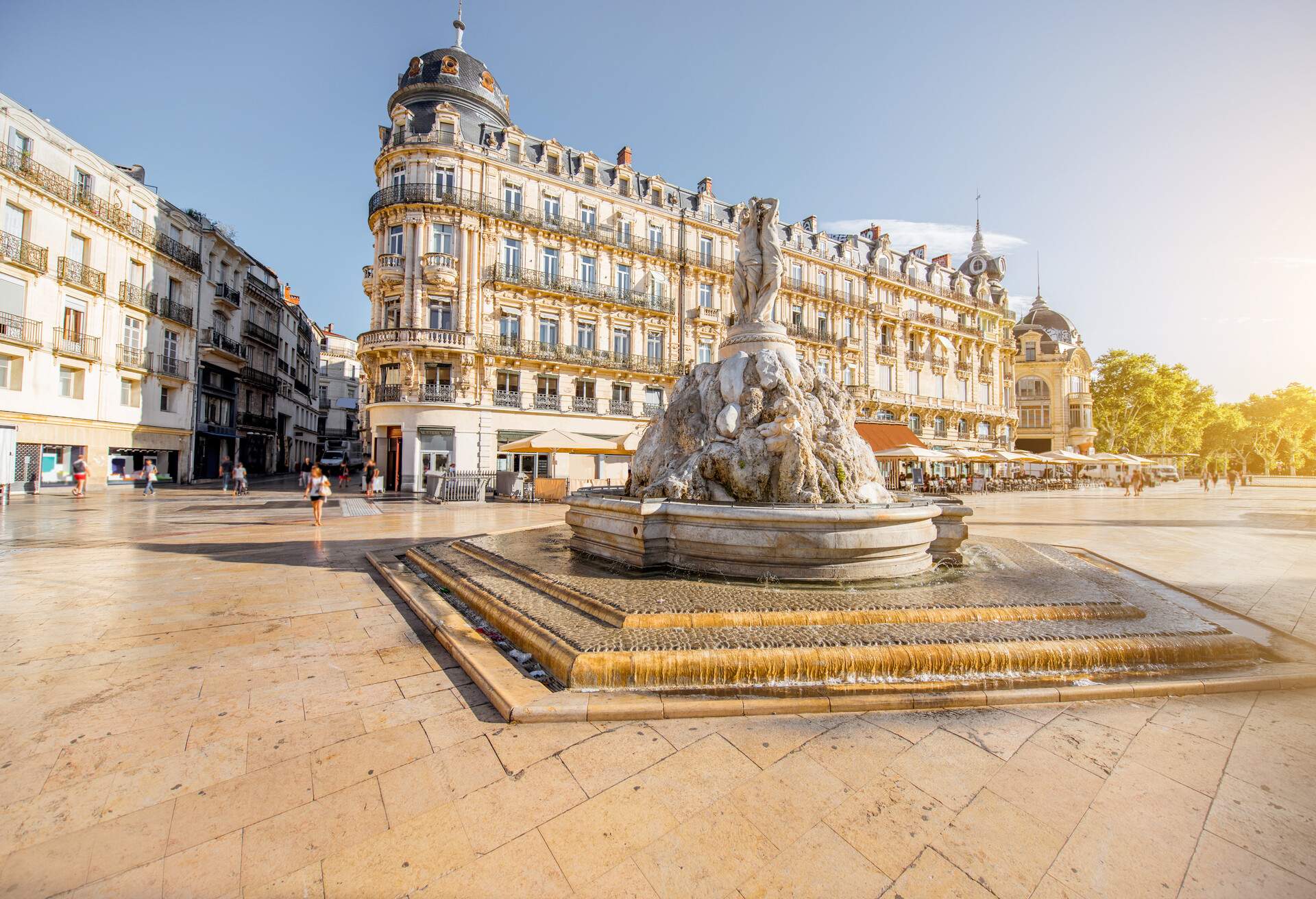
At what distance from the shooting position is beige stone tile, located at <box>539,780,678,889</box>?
7.54ft

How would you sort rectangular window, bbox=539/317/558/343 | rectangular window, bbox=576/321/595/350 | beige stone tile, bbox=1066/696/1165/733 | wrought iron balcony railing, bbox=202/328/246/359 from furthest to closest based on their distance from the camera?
wrought iron balcony railing, bbox=202/328/246/359 < rectangular window, bbox=576/321/595/350 < rectangular window, bbox=539/317/558/343 < beige stone tile, bbox=1066/696/1165/733

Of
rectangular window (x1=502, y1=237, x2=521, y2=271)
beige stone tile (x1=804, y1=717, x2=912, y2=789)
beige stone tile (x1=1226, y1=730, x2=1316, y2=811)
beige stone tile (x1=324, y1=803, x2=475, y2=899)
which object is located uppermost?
rectangular window (x1=502, y1=237, x2=521, y2=271)

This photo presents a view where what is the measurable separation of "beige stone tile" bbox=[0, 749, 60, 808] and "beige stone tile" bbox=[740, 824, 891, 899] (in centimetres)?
355

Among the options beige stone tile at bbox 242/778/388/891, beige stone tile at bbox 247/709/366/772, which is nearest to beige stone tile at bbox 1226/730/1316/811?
beige stone tile at bbox 242/778/388/891

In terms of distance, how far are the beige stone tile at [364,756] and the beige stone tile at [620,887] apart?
4.63 ft

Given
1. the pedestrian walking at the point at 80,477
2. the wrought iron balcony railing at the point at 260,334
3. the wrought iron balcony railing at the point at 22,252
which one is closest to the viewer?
the pedestrian walking at the point at 80,477

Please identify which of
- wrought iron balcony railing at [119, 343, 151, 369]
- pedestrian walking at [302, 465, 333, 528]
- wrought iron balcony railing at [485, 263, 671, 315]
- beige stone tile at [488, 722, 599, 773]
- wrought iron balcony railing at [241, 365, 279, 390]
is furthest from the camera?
wrought iron balcony railing at [241, 365, 279, 390]

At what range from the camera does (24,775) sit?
2838mm

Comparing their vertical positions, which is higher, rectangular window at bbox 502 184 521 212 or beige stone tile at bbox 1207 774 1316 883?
rectangular window at bbox 502 184 521 212

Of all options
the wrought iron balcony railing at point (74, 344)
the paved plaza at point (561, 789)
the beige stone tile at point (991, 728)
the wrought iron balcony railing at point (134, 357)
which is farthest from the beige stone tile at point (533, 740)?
the wrought iron balcony railing at point (134, 357)

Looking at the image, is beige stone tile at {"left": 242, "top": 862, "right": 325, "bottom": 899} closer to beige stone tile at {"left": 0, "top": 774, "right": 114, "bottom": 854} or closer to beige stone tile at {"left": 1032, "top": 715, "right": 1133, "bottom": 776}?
beige stone tile at {"left": 0, "top": 774, "right": 114, "bottom": 854}

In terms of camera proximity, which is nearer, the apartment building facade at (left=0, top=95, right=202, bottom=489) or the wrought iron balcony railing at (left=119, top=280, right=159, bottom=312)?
the apartment building facade at (left=0, top=95, right=202, bottom=489)

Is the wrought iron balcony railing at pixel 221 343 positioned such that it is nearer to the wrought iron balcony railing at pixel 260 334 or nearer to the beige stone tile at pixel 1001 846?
the wrought iron balcony railing at pixel 260 334

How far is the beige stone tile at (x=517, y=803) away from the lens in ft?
8.12
